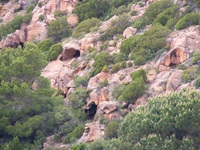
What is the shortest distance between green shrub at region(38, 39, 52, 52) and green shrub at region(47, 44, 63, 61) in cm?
315

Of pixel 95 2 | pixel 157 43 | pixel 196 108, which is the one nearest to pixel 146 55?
pixel 157 43

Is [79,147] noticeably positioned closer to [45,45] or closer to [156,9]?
[156,9]

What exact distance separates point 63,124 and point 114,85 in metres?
4.64

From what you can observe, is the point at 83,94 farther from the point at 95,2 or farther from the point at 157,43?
the point at 95,2

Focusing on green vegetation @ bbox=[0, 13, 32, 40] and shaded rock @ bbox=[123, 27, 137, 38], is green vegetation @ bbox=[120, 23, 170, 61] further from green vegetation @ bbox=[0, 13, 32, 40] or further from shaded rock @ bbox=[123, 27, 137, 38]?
green vegetation @ bbox=[0, 13, 32, 40]

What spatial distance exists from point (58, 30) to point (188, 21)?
17159mm

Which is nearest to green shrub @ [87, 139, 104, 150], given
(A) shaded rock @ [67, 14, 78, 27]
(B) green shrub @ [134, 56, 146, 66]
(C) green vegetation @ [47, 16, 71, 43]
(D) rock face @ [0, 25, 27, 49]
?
(B) green shrub @ [134, 56, 146, 66]

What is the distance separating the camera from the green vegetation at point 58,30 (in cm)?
5431

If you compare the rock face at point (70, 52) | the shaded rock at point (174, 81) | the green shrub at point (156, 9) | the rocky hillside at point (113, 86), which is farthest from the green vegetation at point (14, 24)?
the shaded rock at point (174, 81)

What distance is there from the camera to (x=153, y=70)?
37.2 m

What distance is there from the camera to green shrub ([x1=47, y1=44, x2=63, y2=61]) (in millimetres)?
→ 47312

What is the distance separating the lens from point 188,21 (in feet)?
134

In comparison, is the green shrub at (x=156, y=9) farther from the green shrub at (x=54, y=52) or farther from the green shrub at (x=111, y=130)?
the green shrub at (x=111, y=130)

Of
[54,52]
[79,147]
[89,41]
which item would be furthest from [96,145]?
[54,52]
